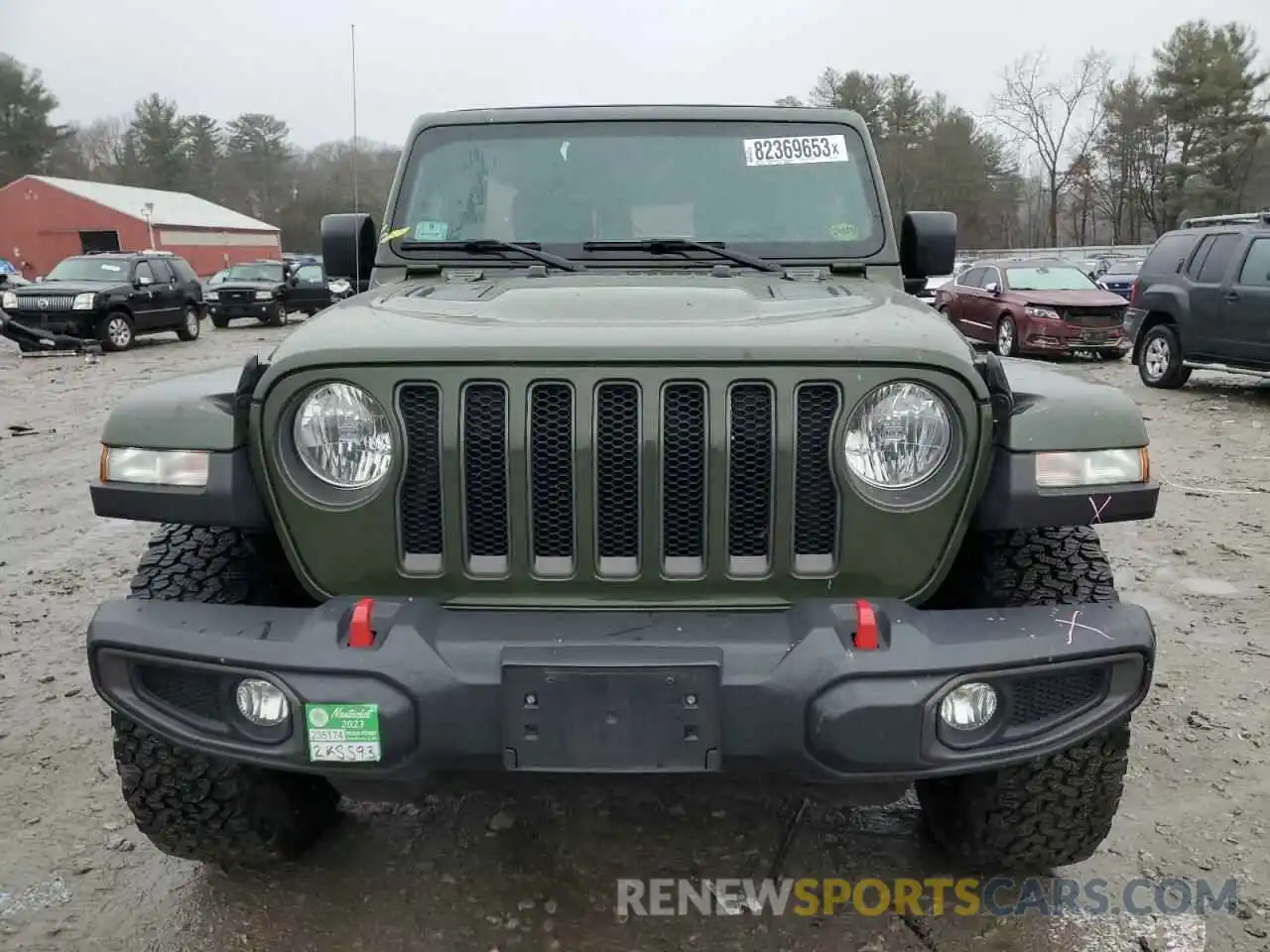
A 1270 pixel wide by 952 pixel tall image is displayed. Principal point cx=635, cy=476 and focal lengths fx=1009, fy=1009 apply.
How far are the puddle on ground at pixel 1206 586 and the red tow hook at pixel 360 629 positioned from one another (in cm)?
421

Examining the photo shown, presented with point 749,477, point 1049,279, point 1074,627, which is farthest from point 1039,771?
point 1049,279

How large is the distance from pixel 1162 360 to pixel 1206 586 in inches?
292

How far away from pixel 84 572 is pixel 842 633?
455cm

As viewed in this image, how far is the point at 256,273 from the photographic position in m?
23.3

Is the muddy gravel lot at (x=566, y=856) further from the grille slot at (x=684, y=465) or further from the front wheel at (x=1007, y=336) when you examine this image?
the front wheel at (x=1007, y=336)

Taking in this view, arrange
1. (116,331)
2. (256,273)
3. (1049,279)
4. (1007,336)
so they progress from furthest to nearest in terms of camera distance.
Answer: (256,273)
(116,331)
(1049,279)
(1007,336)

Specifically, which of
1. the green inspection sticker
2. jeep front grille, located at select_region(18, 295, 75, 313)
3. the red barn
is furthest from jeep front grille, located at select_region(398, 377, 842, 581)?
the red barn

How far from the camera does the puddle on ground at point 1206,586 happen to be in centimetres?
476

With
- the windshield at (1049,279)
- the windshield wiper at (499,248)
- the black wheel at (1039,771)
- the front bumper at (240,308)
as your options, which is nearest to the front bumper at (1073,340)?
the windshield at (1049,279)

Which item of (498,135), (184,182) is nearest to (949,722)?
(498,135)

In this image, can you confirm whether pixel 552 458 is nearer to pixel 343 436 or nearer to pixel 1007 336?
pixel 343 436

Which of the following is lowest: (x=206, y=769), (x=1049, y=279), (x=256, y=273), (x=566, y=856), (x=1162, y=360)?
(x=566, y=856)

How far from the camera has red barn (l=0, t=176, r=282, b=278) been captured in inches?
1942

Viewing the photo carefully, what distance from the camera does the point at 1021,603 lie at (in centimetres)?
220
